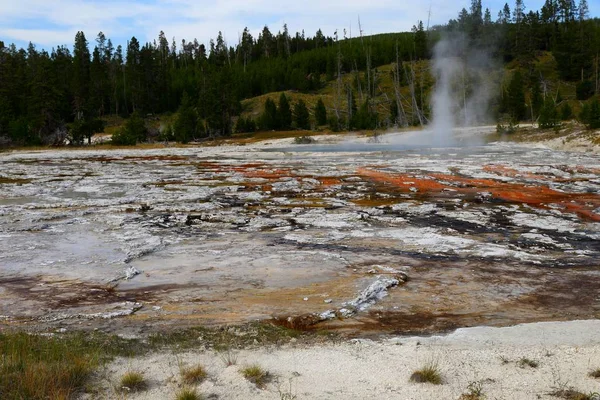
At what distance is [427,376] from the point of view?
13.9 feet

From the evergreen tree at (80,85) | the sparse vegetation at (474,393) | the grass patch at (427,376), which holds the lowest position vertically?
the sparse vegetation at (474,393)

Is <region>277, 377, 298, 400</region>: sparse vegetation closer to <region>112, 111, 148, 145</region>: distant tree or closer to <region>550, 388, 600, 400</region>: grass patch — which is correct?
<region>550, 388, 600, 400</region>: grass patch

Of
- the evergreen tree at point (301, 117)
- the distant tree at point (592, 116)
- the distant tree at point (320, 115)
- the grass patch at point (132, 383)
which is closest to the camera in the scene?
the grass patch at point (132, 383)

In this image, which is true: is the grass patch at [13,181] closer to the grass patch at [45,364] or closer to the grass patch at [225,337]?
the grass patch at [45,364]

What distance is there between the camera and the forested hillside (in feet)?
168

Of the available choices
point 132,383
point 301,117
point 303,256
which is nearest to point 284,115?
point 301,117

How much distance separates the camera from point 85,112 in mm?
61906

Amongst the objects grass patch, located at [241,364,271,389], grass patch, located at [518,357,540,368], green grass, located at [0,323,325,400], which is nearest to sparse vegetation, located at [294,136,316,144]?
green grass, located at [0,323,325,400]

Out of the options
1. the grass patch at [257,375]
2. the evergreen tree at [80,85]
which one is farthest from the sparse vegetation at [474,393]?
the evergreen tree at [80,85]

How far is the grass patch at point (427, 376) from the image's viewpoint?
4203 mm

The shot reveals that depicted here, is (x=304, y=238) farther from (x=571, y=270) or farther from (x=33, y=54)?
(x=33, y=54)

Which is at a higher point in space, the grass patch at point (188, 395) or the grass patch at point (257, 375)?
the grass patch at point (188, 395)

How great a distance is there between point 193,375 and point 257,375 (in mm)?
527

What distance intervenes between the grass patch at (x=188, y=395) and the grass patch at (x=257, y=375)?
0.44 m
